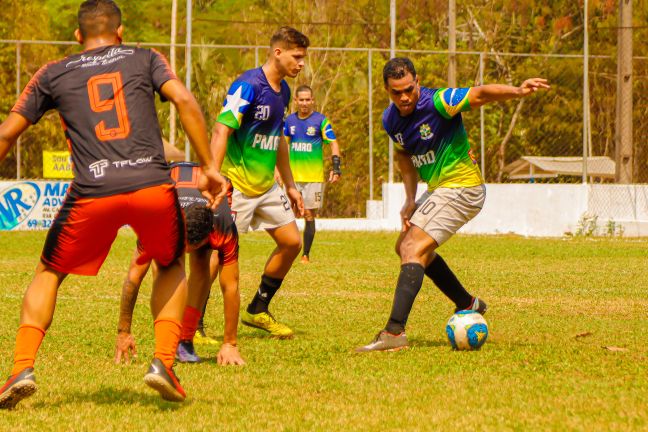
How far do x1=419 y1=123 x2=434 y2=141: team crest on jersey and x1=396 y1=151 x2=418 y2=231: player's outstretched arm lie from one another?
401 millimetres

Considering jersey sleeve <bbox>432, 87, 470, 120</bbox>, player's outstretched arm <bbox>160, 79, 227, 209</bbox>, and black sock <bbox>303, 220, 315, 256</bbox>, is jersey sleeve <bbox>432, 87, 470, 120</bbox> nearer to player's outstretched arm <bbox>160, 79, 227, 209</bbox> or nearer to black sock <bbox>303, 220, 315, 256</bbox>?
player's outstretched arm <bbox>160, 79, 227, 209</bbox>

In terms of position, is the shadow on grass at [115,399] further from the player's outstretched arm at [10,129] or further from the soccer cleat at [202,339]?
the soccer cleat at [202,339]

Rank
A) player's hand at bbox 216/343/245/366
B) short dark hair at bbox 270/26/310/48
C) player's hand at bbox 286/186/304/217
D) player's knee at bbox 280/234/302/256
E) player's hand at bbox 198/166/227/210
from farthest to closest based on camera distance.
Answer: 1. player's hand at bbox 286/186/304/217
2. player's knee at bbox 280/234/302/256
3. short dark hair at bbox 270/26/310/48
4. player's hand at bbox 216/343/245/366
5. player's hand at bbox 198/166/227/210

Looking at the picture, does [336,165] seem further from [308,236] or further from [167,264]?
[167,264]

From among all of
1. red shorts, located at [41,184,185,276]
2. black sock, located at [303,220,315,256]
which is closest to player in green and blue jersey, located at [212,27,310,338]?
red shorts, located at [41,184,185,276]

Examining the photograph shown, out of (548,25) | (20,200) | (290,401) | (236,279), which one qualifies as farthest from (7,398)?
(548,25)

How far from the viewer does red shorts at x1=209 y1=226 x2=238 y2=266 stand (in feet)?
23.2

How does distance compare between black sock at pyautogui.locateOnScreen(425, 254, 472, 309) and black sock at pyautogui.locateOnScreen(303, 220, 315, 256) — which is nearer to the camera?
black sock at pyautogui.locateOnScreen(425, 254, 472, 309)

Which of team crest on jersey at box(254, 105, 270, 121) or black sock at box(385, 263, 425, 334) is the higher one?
team crest on jersey at box(254, 105, 270, 121)

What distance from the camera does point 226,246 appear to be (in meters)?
7.13

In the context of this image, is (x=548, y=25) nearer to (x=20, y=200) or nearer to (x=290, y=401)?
(x=20, y=200)

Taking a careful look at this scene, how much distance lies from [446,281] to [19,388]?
3972 millimetres

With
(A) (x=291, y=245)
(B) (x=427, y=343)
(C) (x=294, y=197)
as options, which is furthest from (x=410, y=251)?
(C) (x=294, y=197)

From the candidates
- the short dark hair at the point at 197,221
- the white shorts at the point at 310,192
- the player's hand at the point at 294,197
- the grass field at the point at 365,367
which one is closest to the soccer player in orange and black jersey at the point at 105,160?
the grass field at the point at 365,367
